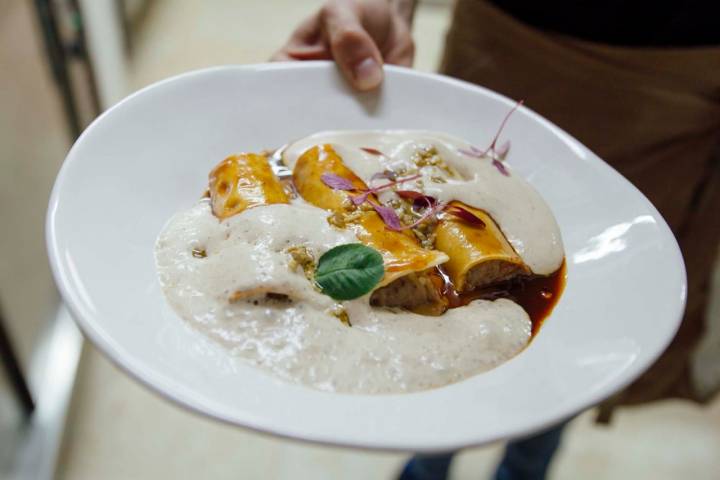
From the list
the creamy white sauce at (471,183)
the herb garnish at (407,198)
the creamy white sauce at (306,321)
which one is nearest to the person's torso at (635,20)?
the creamy white sauce at (471,183)

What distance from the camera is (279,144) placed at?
1268mm

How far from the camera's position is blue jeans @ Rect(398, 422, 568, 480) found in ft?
5.78

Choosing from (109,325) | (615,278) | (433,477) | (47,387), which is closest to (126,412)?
(47,387)

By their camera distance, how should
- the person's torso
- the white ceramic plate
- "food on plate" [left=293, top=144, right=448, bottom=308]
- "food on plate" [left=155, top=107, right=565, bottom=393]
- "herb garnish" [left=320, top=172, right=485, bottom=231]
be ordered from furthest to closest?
the person's torso
"herb garnish" [left=320, top=172, right=485, bottom=231]
"food on plate" [left=293, top=144, right=448, bottom=308]
"food on plate" [left=155, top=107, right=565, bottom=393]
the white ceramic plate

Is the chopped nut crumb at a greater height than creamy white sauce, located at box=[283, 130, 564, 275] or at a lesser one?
greater

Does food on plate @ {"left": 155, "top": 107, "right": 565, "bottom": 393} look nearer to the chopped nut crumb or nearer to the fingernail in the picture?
the chopped nut crumb

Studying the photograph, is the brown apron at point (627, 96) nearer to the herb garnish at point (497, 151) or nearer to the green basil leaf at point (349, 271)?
the herb garnish at point (497, 151)

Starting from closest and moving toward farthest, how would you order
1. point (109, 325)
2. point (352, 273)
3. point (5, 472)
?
point (109, 325) → point (352, 273) → point (5, 472)

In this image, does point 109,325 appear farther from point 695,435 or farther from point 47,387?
point 695,435

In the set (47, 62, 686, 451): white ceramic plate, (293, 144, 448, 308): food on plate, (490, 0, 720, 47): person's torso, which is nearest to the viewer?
(47, 62, 686, 451): white ceramic plate

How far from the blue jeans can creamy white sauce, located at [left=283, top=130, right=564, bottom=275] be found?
0.79 meters

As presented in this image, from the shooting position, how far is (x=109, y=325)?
79cm

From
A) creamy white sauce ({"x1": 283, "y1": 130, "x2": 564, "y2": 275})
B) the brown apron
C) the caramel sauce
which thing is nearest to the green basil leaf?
the caramel sauce

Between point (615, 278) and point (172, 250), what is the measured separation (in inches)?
26.1
